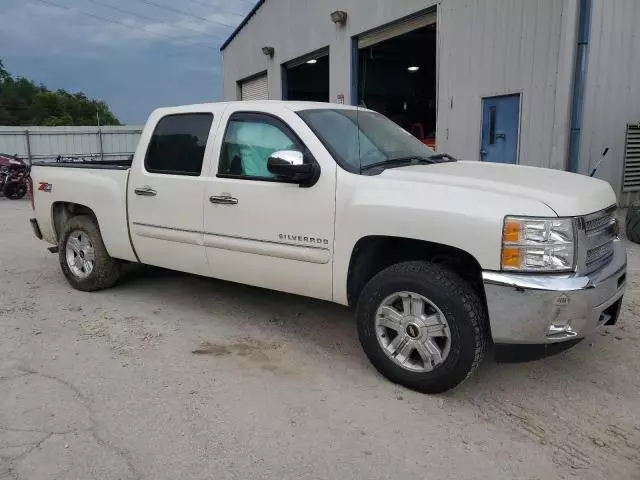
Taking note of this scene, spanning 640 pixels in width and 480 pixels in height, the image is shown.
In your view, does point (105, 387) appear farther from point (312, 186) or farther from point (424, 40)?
A: point (424, 40)

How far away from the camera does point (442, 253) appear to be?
3674 mm

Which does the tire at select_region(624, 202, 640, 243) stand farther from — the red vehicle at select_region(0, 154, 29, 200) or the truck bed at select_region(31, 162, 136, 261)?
the red vehicle at select_region(0, 154, 29, 200)

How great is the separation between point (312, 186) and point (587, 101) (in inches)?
270

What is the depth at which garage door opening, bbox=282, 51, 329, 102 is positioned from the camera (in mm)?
18666

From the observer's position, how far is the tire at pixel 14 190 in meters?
16.2

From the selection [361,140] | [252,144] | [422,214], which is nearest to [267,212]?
[252,144]

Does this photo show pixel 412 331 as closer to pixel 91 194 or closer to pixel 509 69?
pixel 91 194

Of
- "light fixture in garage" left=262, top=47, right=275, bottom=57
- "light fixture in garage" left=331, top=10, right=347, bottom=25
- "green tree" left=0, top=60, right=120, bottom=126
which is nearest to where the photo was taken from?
"light fixture in garage" left=331, top=10, right=347, bottom=25

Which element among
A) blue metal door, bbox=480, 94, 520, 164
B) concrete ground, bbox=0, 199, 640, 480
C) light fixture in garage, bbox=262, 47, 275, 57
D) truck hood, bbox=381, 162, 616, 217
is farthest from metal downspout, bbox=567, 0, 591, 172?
light fixture in garage, bbox=262, 47, 275, 57

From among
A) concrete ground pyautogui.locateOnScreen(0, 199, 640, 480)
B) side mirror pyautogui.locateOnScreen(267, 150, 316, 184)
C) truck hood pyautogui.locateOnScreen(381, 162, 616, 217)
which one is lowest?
concrete ground pyautogui.locateOnScreen(0, 199, 640, 480)

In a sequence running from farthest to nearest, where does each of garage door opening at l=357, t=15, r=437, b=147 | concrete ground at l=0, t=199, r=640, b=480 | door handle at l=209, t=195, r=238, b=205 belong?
garage door opening at l=357, t=15, r=437, b=147 < door handle at l=209, t=195, r=238, b=205 < concrete ground at l=0, t=199, r=640, b=480

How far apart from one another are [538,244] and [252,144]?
2359 mm

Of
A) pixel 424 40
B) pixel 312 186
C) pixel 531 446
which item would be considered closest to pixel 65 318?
pixel 312 186

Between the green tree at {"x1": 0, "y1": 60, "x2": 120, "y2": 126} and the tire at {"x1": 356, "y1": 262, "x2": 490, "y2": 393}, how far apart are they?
213ft
